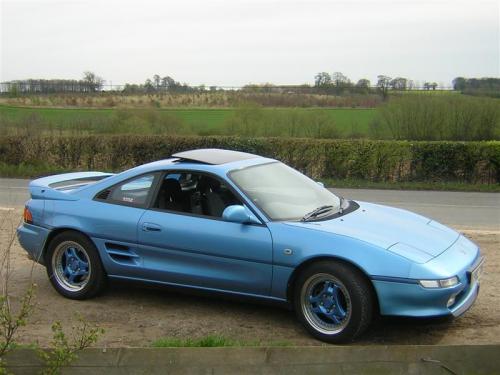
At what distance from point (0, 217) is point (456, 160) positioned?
13.9 meters

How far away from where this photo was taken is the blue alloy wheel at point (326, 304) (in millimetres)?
4398

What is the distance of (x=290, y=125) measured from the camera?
1273 inches

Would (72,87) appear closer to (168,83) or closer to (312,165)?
(168,83)

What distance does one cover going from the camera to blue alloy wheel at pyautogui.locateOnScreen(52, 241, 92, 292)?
5.59 m

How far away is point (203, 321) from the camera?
5.01 metres

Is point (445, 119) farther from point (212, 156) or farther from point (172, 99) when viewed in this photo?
point (212, 156)

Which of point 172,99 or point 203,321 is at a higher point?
point 172,99

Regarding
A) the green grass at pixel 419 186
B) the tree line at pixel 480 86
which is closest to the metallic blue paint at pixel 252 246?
the green grass at pixel 419 186

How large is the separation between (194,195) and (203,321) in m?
1.13

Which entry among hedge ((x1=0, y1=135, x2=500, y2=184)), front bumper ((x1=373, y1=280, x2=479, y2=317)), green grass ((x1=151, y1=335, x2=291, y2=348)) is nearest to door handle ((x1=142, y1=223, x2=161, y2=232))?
green grass ((x1=151, y1=335, x2=291, y2=348))

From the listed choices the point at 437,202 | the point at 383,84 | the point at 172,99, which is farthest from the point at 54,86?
the point at 437,202

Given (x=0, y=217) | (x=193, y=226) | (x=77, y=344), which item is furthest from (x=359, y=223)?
(x=0, y=217)

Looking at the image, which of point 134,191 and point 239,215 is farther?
point 134,191

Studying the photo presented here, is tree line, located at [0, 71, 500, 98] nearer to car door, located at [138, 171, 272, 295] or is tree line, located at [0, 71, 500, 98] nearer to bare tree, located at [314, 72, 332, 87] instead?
bare tree, located at [314, 72, 332, 87]
